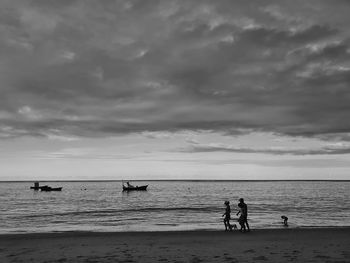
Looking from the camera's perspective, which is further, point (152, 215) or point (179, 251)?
point (152, 215)

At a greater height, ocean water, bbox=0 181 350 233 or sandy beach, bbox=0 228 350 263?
sandy beach, bbox=0 228 350 263

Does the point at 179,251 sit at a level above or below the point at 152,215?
above

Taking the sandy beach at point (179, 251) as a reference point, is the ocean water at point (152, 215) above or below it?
below

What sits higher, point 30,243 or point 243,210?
point 243,210

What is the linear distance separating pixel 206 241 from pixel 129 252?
16.5ft

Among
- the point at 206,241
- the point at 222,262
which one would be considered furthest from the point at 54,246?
the point at 222,262

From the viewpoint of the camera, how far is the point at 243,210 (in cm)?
2162

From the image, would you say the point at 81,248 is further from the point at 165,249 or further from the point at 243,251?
the point at 243,251

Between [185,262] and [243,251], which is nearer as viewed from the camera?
[185,262]

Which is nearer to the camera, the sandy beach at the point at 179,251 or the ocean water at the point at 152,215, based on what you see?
the sandy beach at the point at 179,251

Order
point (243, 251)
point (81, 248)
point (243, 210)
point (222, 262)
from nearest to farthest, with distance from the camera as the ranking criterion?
point (222, 262) → point (243, 251) → point (81, 248) → point (243, 210)

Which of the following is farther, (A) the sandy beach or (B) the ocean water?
(B) the ocean water

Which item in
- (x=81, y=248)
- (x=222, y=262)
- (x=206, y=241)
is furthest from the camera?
(x=206, y=241)

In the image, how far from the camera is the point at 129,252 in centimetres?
1494
